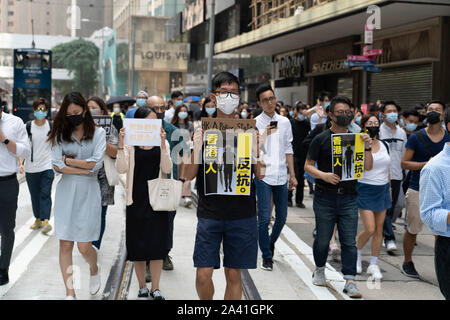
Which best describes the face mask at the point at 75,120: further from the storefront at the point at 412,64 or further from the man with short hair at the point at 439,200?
the storefront at the point at 412,64

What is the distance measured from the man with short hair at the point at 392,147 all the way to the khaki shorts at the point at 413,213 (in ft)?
3.81

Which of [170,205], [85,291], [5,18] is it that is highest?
[5,18]

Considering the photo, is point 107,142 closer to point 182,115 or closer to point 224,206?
point 224,206

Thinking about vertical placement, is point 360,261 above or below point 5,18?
below

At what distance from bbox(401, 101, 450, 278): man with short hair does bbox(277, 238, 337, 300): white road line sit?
1081 mm

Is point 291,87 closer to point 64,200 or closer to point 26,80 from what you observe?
point 26,80

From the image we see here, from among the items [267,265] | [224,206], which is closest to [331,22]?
[267,265]

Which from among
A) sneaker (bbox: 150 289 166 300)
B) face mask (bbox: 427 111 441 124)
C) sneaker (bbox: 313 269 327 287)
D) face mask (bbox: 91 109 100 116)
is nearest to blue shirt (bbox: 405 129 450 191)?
face mask (bbox: 427 111 441 124)

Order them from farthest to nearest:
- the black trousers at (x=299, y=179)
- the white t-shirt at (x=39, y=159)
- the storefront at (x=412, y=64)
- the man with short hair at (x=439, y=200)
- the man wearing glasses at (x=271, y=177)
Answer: the storefront at (x=412, y=64) < the black trousers at (x=299, y=179) < the white t-shirt at (x=39, y=159) < the man wearing glasses at (x=271, y=177) < the man with short hair at (x=439, y=200)

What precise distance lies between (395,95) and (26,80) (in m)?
17.3

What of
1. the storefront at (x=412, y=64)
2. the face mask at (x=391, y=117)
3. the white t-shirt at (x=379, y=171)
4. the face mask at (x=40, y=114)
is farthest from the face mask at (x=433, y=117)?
the storefront at (x=412, y=64)

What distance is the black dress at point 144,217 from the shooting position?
17.0ft

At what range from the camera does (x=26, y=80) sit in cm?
2778
